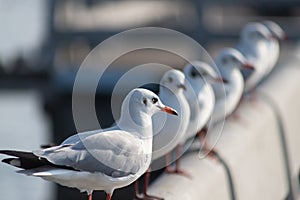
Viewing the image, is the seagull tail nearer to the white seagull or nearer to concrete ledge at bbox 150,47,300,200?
concrete ledge at bbox 150,47,300,200

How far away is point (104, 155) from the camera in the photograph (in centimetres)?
598

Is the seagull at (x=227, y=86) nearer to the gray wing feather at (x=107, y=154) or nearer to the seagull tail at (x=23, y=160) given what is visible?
the gray wing feather at (x=107, y=154)

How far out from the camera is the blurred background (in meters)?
18.6

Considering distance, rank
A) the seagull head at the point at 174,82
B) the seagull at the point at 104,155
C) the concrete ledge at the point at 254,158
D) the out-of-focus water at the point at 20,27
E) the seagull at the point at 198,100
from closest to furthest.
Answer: the seagull at the point at 104,155, the concrete ledge at the point at 254,158, the seagull head at the point at 174,82, the seagull at the point at 198,100, the out-of-focus water at the point at 20,27

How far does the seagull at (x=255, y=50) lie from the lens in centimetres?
1164

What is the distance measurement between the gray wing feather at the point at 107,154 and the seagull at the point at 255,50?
A: 17.6ft

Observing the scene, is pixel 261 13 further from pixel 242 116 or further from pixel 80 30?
pixel 242 116

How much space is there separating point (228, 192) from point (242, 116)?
2.40 metres

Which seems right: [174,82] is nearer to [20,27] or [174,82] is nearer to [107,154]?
[107,154]

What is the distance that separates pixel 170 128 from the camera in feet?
24.3

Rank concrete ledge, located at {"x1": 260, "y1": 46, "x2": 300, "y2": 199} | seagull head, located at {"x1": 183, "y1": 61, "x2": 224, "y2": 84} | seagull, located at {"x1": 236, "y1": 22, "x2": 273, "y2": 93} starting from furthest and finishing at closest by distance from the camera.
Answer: seagull, located at {"x1": 236, "y1": 22, "x2": 273, "y2": 93}, seagull head, located at {"x1": 183, "y1": 61, "x2": 224, "y2": 84}, concrete ledge, located at {"x1": 260, "y1": 46, "x2": 300, "y2": 199}

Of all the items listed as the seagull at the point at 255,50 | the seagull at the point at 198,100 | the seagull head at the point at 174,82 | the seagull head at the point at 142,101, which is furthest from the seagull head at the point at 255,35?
the seagull head at the point at 142,101

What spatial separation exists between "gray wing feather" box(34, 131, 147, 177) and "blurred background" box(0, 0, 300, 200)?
10021 millimetres

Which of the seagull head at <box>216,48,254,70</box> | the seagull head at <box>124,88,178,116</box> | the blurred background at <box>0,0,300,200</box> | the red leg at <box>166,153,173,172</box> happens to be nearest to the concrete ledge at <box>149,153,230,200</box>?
the red leg at <box>166,153,173,172</box>
